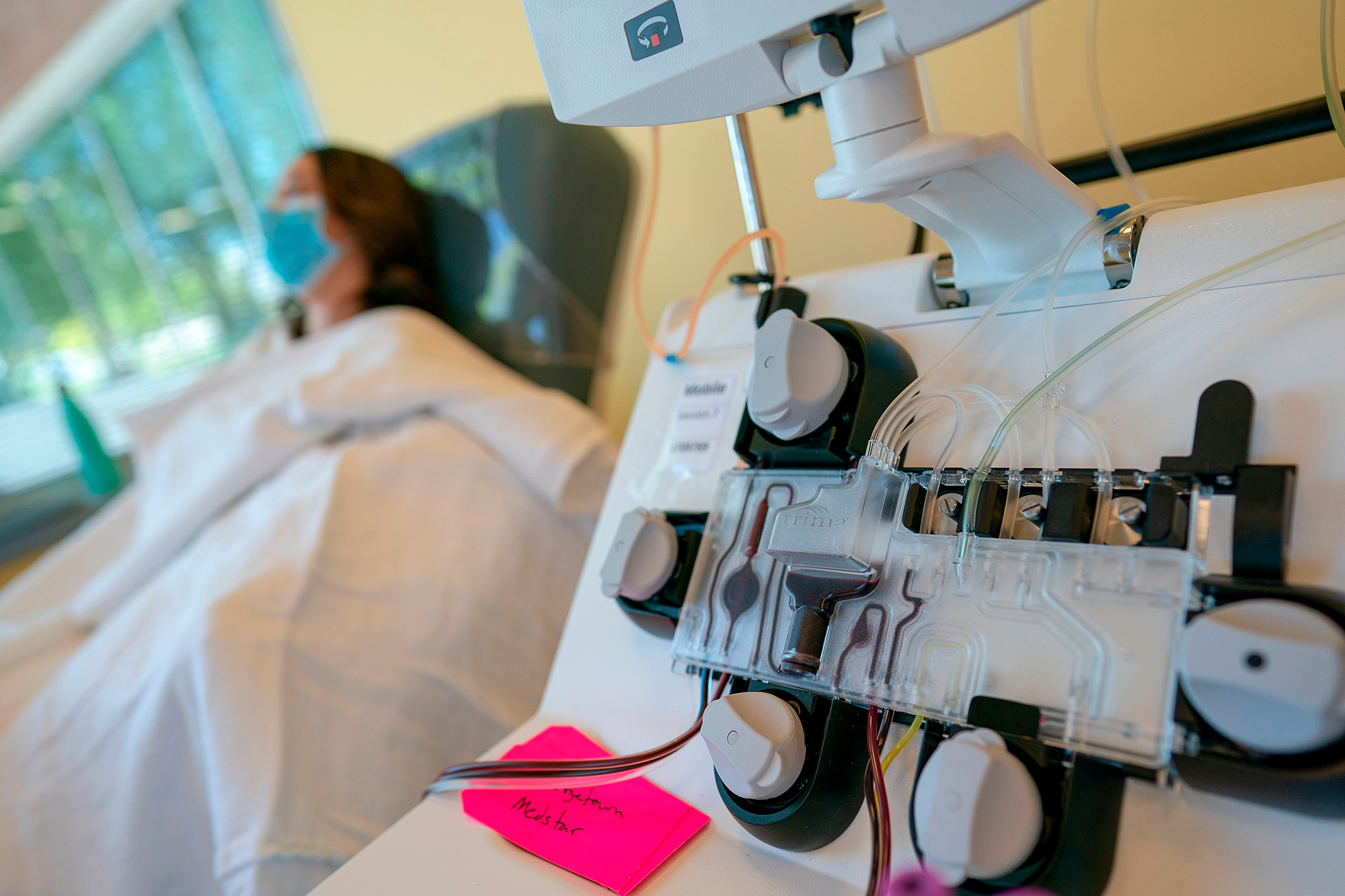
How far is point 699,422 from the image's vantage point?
59 centimetres

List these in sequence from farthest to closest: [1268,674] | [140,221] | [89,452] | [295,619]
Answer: [140,221] < [89,452] < [295,619] < [1268,674]

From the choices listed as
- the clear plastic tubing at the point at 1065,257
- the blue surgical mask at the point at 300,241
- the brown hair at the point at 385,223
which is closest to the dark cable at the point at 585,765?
the clear plastic tubing at the point at 1065,257

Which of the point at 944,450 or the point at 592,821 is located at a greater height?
the point at 944,450

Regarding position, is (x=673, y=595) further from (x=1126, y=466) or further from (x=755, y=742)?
(x=1126, y=466)

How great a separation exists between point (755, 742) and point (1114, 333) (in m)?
0.29

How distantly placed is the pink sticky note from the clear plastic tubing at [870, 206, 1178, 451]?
0.25 metres

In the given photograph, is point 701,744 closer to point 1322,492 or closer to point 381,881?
point 381,881

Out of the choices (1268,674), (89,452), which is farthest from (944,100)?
(89,452)

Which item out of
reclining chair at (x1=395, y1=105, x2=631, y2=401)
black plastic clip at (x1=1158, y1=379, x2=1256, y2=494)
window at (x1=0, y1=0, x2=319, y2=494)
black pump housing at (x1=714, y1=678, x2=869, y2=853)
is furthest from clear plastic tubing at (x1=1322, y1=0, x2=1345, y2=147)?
window at (x1=0, y1=0, x2=319, y2=494)

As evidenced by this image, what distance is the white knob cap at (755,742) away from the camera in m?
0.38

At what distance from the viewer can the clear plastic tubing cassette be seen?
1.05 ft

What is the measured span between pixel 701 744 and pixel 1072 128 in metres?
0.74

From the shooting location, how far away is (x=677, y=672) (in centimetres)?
49

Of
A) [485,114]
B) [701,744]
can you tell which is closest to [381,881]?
[701,744]
